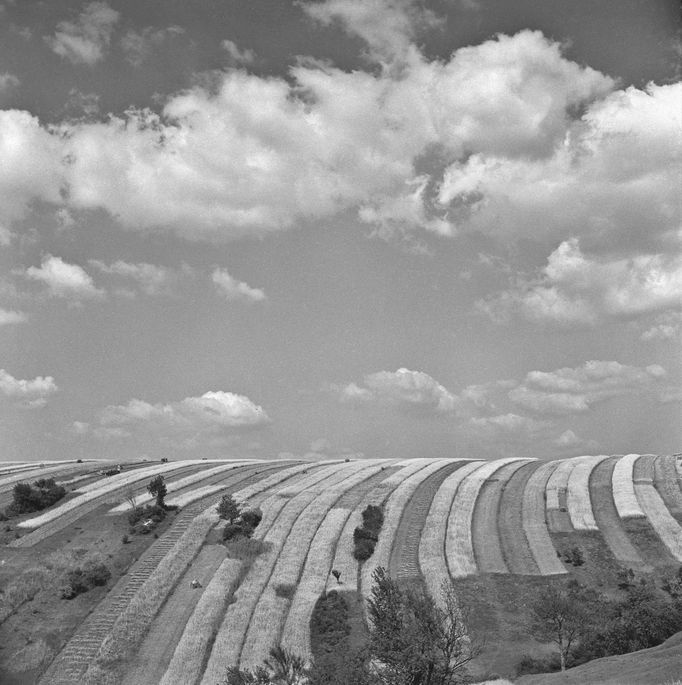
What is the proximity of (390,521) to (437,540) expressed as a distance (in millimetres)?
9706

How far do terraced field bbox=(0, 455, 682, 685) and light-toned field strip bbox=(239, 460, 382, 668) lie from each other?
232 millimetres

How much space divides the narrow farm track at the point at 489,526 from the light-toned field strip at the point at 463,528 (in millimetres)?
764

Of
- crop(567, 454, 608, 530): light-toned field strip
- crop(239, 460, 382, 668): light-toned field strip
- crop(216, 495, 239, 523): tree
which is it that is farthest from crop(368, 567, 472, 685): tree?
crop(567, 454, 608, 530): light-toned field strip

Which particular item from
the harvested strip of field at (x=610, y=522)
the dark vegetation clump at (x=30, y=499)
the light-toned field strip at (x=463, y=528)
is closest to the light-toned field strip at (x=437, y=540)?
the light-toned field strip at (x=463, y=528)

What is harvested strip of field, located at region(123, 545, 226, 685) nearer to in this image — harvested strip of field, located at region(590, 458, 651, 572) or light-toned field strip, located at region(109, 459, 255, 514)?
light-toned field strip, located at region(109, 459, 255, 514)

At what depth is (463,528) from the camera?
91875 millimetres

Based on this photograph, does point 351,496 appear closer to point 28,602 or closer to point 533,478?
point 533,478

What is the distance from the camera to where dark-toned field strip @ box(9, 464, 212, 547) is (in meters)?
87.8

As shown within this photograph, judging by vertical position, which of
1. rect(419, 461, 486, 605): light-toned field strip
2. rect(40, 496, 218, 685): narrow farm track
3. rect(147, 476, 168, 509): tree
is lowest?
rect(40, 496, 218, 685): narrow farm track

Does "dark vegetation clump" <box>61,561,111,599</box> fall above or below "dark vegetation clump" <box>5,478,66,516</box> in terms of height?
below

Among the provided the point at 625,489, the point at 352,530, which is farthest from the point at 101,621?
the point at 625,489

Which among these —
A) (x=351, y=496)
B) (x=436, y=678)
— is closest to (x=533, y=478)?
(x=351, y=496)

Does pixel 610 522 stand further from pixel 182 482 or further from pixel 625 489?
pixel 182 482

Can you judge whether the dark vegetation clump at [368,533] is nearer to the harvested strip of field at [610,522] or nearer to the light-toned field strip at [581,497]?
the light-toned field strip at [581,497]
